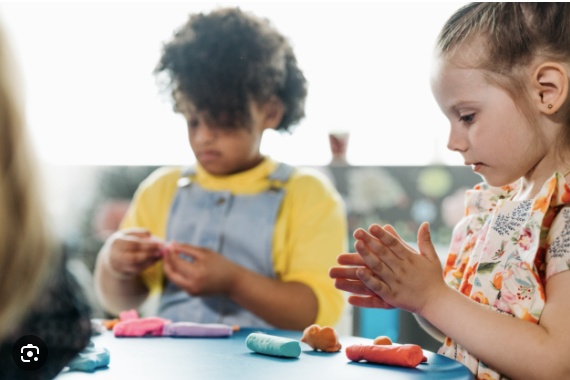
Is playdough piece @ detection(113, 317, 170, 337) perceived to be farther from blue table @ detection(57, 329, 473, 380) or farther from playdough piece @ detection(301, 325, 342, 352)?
playdough piece @ detection(301, 325, 342, 352)

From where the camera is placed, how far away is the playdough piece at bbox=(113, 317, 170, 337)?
0.73 meters

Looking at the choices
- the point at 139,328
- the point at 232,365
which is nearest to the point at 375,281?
the point at 232,365

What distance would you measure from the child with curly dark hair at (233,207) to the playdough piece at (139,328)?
19cm

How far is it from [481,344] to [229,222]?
49 cm

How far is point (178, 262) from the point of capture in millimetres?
885

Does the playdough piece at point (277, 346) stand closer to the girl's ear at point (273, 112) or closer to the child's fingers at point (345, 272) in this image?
the child's fingers at point (345, 272)

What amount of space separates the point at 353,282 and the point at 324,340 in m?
0.06

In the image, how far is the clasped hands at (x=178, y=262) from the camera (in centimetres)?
87

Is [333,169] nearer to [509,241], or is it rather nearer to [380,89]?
[380,89]

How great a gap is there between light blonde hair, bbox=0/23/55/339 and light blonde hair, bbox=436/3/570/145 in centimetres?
39

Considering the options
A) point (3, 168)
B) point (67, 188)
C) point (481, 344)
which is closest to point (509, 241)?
point (481, 344)

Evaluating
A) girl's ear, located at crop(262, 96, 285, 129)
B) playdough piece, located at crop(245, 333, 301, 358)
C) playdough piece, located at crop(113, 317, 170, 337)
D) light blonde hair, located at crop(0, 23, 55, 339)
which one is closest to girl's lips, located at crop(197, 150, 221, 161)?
girl's ear, located at crop(262, 96, 285, 129)

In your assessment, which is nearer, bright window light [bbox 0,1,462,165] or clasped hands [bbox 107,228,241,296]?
clasped hands [bbox 107,228,241,296]

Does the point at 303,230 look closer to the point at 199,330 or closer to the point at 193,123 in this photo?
the point at 193,123
